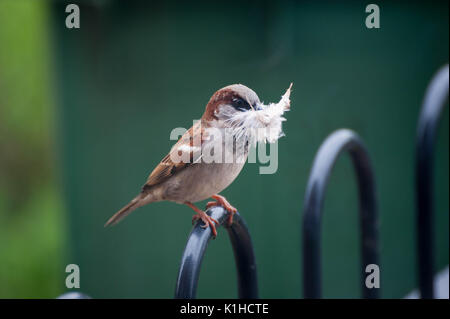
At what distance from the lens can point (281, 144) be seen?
61.1 inches

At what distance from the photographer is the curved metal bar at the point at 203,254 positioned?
2.32ft

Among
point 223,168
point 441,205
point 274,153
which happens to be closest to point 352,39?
point 441,205

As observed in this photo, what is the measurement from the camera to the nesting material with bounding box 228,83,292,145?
53 cm

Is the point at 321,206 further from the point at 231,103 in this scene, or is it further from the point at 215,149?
the point at 231,103

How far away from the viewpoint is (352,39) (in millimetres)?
1814

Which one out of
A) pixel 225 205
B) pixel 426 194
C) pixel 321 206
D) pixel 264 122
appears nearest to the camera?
pixel 264 122

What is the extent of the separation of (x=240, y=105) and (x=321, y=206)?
0.46m

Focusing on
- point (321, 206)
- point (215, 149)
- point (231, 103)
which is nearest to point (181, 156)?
point (215, 149)

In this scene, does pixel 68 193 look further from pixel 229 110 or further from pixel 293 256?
pixel 229 110

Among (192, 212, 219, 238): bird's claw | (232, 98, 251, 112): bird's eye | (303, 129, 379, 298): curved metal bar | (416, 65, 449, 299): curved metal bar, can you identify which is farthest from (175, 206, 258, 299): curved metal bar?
(416, 65, 449, 299): curved metal bar

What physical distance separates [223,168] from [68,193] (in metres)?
1.29

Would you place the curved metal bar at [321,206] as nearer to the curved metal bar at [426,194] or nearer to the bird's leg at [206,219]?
the curved metal bar at [426,194]

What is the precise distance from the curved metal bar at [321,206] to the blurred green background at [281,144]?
352 millimetres

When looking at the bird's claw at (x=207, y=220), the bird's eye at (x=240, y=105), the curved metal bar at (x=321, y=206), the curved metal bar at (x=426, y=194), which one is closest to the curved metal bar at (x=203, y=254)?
the bird's claw at (x=207, y=220)
